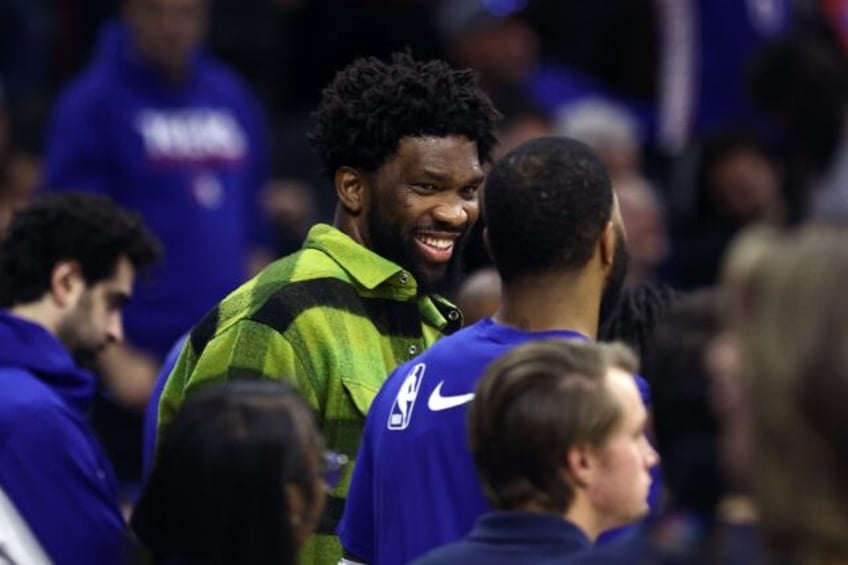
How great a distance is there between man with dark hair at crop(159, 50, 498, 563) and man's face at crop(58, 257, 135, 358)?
2.53ft

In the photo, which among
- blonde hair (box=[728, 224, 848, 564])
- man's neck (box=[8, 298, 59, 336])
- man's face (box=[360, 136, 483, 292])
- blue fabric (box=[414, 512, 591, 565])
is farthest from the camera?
man's neck (box=[8, 298, 59, 336])

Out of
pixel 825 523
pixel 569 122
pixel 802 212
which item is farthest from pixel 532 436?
pixel 569 122

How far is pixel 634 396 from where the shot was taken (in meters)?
3.86

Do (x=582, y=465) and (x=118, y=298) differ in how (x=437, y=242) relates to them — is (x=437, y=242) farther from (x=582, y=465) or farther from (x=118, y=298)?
(x=582, y=465)

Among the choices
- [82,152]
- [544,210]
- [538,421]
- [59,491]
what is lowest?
[59,491]

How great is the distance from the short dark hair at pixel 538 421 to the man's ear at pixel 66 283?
238 centimetres

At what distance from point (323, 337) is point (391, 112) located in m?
0.57

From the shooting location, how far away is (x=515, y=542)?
370cm

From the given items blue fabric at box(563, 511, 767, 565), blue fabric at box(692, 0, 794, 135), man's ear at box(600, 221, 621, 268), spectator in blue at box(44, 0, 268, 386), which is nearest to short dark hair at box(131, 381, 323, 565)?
blue fabric at box(563, 511, 767, 565)

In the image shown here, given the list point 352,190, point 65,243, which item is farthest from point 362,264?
point 65,243

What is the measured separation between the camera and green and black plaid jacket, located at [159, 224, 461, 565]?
16.1 ft

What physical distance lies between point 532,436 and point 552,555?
0.20 metres

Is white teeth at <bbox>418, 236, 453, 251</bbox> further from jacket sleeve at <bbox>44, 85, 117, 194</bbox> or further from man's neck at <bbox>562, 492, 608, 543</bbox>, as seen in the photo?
jacket sleeve at <bbox>44, 85, 117, 194</bbox>

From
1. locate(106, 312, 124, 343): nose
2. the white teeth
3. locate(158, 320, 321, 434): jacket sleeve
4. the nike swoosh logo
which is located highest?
the white teeth
